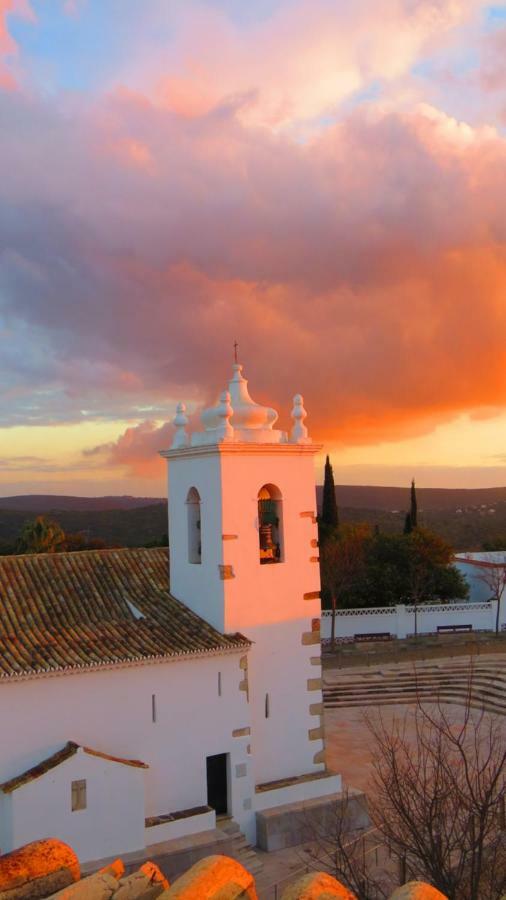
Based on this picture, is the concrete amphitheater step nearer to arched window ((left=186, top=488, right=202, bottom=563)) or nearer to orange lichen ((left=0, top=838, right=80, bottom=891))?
arched window ((left=186, top=488, right=202, bottom=563))

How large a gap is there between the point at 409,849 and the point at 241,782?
599cm

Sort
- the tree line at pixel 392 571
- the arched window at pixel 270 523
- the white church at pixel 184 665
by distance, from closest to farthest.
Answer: the white church at pixel 184 665
the arched window at pixel 270 523
the tree line at pixel 392 571

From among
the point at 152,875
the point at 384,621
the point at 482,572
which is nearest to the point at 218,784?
the point at 152,875

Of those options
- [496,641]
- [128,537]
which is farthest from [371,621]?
[128,537]

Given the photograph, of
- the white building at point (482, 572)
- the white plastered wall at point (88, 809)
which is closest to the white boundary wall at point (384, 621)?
the white building at point (482, 572)

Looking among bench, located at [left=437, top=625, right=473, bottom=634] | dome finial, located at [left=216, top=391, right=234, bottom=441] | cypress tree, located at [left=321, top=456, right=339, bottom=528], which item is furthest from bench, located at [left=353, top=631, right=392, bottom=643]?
dome finial, located at [left=216, top=391, right=234, bottom=441]

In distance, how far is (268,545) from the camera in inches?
615

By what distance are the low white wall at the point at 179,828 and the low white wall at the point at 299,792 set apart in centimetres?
122

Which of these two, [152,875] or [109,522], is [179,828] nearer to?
[152,875]

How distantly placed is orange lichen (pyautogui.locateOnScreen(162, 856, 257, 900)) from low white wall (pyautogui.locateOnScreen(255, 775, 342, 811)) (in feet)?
37.1

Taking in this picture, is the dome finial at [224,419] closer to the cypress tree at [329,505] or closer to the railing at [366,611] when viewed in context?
the railing at [366,611]

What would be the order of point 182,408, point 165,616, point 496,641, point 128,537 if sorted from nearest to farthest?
1. point 165,616
2. point 182,408
3. point 496,641
4. point 128,537

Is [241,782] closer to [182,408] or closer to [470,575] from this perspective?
[182,408]

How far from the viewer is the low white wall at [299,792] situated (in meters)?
14.7
